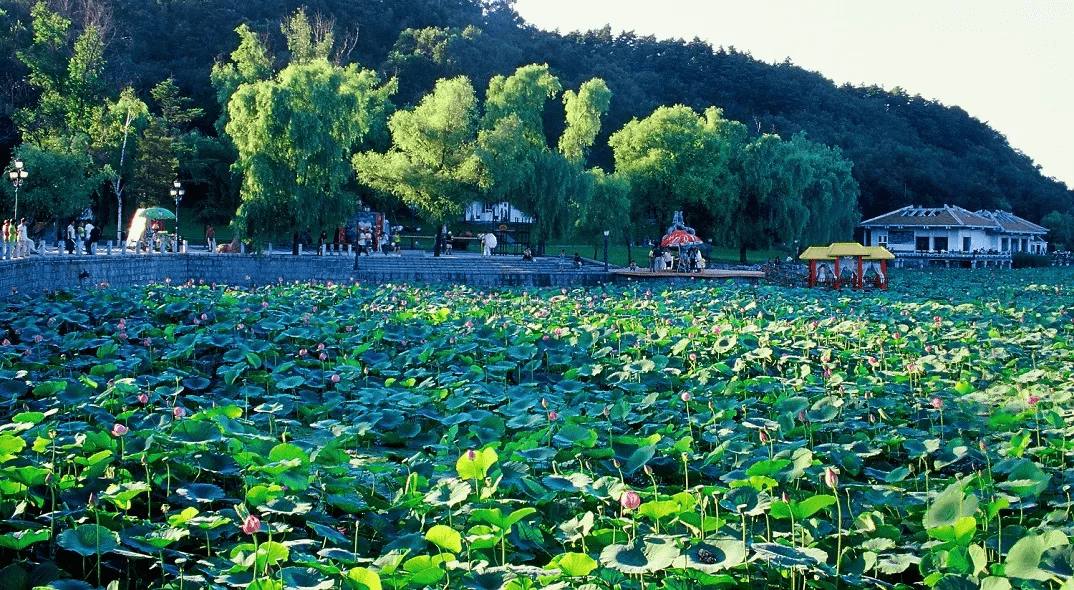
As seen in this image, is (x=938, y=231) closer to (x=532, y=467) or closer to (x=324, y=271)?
(x=324, y=271)

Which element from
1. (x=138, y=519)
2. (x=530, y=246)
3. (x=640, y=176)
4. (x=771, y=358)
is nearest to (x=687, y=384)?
(x=771, y=358)

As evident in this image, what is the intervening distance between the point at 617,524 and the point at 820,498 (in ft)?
2.42

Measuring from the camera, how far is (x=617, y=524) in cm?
367

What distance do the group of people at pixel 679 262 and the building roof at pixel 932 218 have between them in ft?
82.4

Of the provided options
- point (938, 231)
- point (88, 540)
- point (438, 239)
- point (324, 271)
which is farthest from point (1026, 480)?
point (938, 231)

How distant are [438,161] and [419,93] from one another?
18098 millimetres

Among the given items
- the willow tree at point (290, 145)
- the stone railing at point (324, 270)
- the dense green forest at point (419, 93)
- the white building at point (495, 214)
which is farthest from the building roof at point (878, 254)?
the white building at point (495, 214)

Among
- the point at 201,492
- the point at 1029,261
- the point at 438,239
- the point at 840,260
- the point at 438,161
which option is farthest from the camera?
the point at 1029,261

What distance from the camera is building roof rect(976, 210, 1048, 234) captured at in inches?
2046

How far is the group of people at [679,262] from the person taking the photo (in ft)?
91.1

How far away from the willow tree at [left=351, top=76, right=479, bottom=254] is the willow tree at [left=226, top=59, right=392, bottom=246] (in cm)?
258

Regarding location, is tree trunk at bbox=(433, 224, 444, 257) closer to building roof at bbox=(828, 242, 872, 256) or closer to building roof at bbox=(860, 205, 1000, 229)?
building roof at bbox=(828, 242, 872, 256)

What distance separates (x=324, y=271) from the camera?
78.4ft

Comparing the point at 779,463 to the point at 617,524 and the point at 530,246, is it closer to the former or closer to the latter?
the point at 617,524
